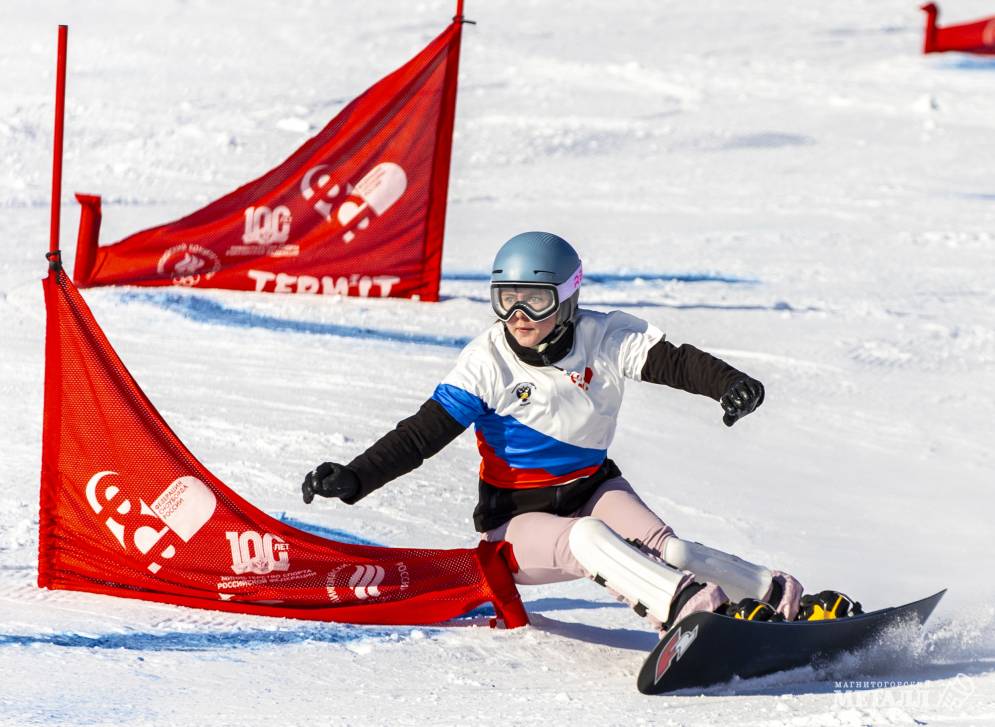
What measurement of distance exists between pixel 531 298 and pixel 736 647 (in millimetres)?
Result: 1246

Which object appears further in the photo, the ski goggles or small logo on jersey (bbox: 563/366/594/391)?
small logo on jersey (bbox: 563/366/594/391)

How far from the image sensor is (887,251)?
1211 centimetres

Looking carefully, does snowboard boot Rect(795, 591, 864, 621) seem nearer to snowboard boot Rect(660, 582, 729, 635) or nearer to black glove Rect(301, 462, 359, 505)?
snowboard boot Rect(660, 582, 729, 635)

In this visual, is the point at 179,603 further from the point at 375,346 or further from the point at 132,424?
the point at 375,346

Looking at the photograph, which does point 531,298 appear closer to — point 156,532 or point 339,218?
point 156,532

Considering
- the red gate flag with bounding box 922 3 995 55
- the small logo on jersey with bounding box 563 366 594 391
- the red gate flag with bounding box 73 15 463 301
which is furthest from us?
the red gate flag with bounding box 922 3 995 55

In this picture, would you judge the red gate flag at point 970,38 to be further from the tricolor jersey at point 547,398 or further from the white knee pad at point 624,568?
the white knee pad at point 624,568

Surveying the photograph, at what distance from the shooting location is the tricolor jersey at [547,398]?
461 cm

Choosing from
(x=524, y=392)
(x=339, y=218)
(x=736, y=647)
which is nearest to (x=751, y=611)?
(x=736, y=647)

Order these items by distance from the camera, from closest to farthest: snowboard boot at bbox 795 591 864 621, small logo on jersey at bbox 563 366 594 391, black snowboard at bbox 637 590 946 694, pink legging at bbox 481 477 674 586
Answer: black snowboard at bbox 637 590 946 694 → snowboard boot at bbox 795 591 864 621 → pink legging at bbox 481 477 674 586 → small logo on jersey at bbox 563 366 594 391

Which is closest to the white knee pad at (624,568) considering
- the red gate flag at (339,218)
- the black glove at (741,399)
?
the black glove at (741,399)

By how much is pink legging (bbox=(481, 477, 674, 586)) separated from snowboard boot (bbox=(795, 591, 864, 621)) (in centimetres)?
48

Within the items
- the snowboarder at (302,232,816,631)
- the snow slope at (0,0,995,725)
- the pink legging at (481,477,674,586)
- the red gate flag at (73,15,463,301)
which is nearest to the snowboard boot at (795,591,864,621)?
the snowboarder at (302,232,816,631)

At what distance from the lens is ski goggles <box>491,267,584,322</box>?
4.55 metres
